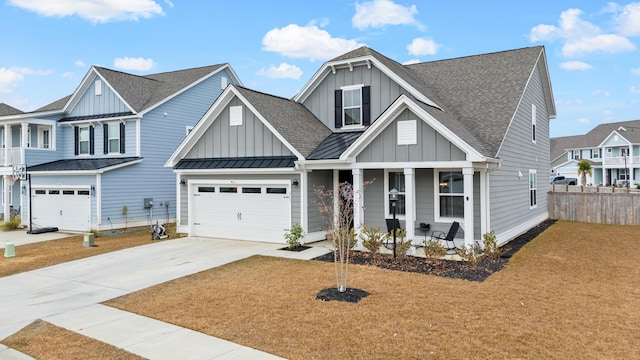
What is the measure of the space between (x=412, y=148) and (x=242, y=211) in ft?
22.7

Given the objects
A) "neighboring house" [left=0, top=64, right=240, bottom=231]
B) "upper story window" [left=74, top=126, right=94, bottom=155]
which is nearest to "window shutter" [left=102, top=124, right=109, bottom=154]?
"neighboring house" [left=0, top=64, right=240, bottom=231]

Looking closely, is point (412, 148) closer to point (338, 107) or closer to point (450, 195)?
point (450, 195)

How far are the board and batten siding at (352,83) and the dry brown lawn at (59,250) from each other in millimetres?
7788

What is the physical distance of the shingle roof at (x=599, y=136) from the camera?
4766cm

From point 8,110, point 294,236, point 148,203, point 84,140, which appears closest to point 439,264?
point 294,236

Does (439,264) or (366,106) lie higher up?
Answer: (366,106)

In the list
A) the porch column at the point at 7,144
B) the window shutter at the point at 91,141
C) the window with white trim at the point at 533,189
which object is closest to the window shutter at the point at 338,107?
the window with white trim at the point at 533,189

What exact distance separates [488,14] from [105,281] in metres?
18.2

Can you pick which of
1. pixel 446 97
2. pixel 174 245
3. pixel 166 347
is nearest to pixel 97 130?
pixel 174 245

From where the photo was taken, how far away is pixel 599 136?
54.5 metres

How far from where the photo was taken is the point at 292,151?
14.2 meters

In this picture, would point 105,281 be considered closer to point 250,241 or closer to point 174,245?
point 174,245

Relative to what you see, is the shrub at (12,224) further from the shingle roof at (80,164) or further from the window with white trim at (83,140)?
the window with white trim at (83,140)

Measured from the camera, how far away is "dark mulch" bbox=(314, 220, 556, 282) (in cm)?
1002
